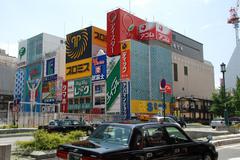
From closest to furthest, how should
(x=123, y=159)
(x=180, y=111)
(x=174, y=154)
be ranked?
(x=123, y=159), (x=174, y=154), (x=180, y=111)

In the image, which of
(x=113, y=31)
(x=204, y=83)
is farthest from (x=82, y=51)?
(x=204, y=83)

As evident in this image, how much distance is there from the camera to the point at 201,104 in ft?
270

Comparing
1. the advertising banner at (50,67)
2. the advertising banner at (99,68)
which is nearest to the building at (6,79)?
the advertising banner at (50,67)

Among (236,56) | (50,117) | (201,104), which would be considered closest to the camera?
(50,117)

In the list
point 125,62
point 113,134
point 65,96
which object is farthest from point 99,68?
point 113,134

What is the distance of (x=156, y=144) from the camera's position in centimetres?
613

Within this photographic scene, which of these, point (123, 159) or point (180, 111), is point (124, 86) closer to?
point (180, 111)

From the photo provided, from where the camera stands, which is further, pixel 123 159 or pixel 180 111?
pixel 180 111

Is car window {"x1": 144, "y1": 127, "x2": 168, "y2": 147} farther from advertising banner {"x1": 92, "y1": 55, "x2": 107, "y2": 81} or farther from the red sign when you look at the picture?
the red sign

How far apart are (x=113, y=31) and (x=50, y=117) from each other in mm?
35015

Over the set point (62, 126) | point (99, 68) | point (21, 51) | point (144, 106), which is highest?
point (21, 51)

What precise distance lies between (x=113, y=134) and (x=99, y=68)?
6343 cm

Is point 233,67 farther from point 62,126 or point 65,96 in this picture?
point 62,126

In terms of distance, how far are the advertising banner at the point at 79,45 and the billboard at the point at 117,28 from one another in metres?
8.22
